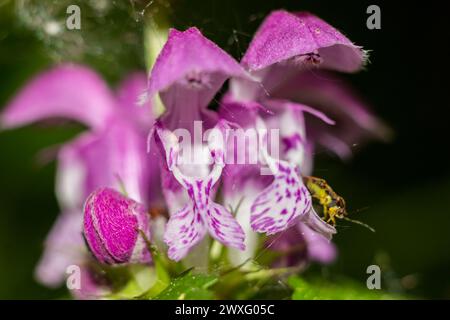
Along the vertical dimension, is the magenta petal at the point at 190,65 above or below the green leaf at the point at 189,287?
A: above

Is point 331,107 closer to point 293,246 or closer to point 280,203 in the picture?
point 293,246

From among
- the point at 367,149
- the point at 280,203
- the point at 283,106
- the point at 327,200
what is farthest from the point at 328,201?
the point at 367,149

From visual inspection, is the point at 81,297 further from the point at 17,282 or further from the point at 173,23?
the point at 17,282

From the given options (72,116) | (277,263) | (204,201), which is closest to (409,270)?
(277,263)

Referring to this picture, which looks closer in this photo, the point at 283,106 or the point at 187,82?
the point at 187,82

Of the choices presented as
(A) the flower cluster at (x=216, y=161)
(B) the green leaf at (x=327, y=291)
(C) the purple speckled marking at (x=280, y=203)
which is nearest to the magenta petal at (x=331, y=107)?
(A) the flower cluster at (x=216, y=161)

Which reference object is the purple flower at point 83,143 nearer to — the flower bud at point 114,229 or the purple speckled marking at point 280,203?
the flower bud at point 114,229
